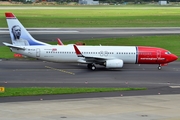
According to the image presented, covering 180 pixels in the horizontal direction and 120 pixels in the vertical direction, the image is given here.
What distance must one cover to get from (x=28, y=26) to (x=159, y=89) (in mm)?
71996

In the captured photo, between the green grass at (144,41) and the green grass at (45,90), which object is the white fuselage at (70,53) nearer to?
the green grass at (45,90)

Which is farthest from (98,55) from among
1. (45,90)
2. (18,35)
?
(45,90)

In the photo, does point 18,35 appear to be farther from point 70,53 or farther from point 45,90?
point 45,90

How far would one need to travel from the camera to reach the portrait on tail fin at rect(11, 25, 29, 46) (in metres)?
61.4

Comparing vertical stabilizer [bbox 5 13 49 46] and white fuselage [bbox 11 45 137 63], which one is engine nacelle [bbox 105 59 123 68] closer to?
white fuselage [bbox 11 45 137 63]

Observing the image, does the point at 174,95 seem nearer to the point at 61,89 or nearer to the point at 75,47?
the point at 61,89

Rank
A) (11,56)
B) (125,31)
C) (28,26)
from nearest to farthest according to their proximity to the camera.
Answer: (11,56), (125,31), (28,26)

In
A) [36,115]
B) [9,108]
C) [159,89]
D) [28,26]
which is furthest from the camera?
[28,26]

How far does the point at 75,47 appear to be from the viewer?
189 feet

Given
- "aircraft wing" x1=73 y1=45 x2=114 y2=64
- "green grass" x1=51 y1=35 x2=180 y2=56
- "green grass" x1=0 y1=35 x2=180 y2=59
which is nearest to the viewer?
"aircraft wing" x1=73 y1=45 x2=114 y2=64

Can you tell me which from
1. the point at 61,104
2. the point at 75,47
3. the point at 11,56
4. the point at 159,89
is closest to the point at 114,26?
the point at 11,56

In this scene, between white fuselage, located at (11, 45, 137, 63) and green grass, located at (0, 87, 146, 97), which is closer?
green grass, located at (0, 87, 146, 97)

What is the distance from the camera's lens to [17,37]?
6138cm

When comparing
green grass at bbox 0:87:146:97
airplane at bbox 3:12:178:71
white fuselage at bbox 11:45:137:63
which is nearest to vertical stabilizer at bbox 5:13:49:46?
airplane at bbox 3:12:178:71
